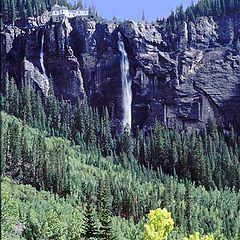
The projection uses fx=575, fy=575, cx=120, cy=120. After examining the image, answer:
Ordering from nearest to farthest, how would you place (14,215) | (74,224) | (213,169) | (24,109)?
(14,215) < (74,224) < (213,169) < (24,109)

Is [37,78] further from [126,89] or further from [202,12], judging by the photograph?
[202,12]

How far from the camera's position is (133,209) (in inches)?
4013

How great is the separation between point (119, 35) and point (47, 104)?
26851 millimetres

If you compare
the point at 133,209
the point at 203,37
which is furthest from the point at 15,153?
the point at 203,37

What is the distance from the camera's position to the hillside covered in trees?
296ft

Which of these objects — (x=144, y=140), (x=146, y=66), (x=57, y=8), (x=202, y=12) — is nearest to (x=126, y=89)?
(x=146, y=66)

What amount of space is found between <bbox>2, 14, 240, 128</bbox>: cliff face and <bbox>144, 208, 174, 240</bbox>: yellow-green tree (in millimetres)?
124212

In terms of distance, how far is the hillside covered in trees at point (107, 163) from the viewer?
296ft

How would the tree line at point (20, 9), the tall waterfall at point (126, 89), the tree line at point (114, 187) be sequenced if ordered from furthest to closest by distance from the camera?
the tree line at point (20, 9) < the tall waterfall at point (126, 89) < the tree line at point (114, 187)

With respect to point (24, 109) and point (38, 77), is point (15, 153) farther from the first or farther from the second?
point (38, 77)

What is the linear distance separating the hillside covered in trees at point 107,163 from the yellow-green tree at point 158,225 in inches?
1614

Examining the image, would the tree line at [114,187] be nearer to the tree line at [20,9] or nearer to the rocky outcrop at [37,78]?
the rocky outcrop at [37,78]

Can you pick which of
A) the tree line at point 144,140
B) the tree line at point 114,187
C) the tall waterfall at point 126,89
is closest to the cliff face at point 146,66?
the tall waterfall at point 126,89

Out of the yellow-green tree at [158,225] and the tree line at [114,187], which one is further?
the tree line at [114,187]
